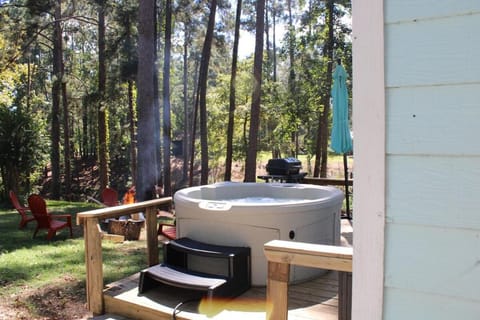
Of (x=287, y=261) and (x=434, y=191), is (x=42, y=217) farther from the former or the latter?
(x=434, y=191)

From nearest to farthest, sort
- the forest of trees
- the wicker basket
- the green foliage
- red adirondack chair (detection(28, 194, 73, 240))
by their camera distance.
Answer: red adirondack chair (detection(28, 194, 73, 240)), the wicker basket, the forest of trees, the green foliage

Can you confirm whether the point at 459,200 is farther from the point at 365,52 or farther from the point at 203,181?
the point at 203,181

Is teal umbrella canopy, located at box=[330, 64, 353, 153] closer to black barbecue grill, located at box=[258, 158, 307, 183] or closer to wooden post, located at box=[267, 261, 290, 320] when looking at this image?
black barbecue grill, located at box=[258, 158, 307, 183]

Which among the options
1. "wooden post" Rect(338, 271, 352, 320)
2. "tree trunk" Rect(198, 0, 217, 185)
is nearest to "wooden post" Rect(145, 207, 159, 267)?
"wooden post" Rect(338, 271, 352, 320)

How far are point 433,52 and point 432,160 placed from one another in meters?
0.29

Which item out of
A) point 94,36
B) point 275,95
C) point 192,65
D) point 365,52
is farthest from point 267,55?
point 365,52

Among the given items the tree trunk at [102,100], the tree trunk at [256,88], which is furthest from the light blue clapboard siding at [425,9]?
the tree trunk at [102,100]

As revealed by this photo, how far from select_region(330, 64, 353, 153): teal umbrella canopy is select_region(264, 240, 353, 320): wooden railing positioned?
13.6ft

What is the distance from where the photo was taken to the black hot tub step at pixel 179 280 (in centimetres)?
291

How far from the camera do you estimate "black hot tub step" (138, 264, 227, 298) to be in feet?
9.56

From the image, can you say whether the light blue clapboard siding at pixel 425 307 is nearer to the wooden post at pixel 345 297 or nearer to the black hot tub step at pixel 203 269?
the wooden post at pixel 345 297

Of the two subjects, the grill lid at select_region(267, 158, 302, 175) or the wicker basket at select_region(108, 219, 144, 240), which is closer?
the wicker basket at select_region(108, 219, 144, 240)

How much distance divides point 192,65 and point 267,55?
14354mm

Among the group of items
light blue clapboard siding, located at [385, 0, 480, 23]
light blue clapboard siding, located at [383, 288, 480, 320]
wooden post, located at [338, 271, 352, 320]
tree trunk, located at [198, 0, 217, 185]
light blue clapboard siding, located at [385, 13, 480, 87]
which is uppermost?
tree trunk, located at [198, 0, 217, 185]
